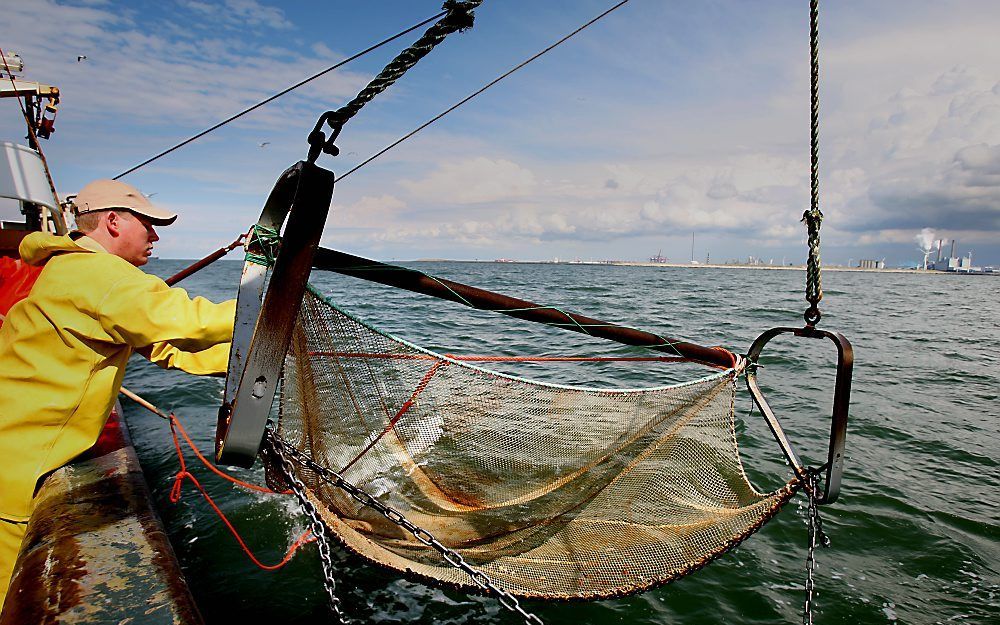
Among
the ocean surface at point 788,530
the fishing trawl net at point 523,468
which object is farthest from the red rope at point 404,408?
the ocean surface at point 788,530

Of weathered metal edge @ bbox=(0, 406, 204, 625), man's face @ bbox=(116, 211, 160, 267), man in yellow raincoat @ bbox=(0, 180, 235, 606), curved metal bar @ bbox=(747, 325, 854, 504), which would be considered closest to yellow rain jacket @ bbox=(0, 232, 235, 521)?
man in yellow raincoat @ bbox=(0, 180, 235, 606)

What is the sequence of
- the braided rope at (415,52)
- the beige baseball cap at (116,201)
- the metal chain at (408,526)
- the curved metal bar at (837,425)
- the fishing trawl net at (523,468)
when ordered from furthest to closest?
the curved metal bar at (837,425), the fishing trawl net at (523,468), the beige baseball cap at (116,201), the metal chain at (408,526), the braided rope at (415,52)

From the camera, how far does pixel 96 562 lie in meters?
2.32

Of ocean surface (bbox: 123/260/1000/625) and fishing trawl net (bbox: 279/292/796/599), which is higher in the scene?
fishing trawl net (bbox: 279/292/796/599)

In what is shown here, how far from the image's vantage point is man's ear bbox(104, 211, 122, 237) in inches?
101

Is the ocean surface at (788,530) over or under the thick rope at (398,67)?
under

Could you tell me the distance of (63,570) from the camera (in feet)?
7.31

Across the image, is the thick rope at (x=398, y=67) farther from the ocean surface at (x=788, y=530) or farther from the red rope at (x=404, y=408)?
the ocean surface at (x=788, y=530)

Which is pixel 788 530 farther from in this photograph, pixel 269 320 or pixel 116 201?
pixel 116 201

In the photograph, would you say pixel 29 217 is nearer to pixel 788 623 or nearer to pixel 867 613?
pixel 788 623

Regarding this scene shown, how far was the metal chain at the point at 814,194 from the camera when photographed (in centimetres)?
287

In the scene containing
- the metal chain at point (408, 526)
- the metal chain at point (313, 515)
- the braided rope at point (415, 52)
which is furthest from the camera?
the metal chain at point (408, 526)

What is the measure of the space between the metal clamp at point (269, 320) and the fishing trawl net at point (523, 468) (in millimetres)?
810

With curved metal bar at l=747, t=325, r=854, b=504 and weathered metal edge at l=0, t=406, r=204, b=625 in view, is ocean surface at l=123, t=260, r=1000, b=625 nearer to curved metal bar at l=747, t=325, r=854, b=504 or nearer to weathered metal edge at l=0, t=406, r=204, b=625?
weathered metal edge at l=0, t=406, r=204, b=625
